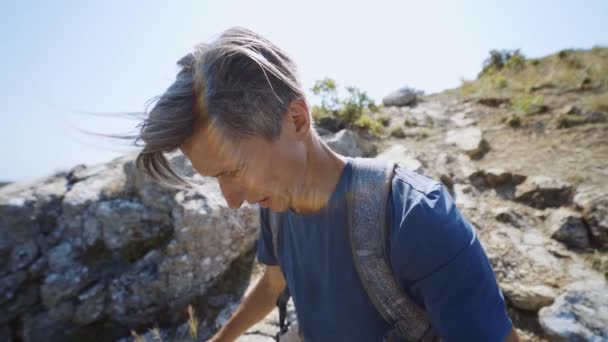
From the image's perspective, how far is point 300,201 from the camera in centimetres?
122

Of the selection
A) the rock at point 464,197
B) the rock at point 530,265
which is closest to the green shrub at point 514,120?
the rock at point 464,197

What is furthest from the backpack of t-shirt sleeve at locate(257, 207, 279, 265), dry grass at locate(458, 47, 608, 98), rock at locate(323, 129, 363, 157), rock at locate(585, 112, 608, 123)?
dry grass at locate(458, 47, 608, 98)

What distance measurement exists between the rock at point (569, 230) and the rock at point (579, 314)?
672 millimetres

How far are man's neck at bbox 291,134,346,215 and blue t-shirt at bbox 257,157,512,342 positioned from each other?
4cm

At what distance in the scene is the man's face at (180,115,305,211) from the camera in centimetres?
104

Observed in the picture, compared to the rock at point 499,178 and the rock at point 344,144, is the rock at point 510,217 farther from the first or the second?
the rock at point 344,144

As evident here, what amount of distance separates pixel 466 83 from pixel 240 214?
10.0 meters

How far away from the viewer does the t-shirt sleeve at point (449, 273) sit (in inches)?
32.7

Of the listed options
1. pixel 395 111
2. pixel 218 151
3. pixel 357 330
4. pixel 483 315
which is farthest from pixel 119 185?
pixel 395 111

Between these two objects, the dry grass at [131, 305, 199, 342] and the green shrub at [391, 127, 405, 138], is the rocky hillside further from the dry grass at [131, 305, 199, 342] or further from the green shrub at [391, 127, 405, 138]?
the green shrub at [391, 127, 405, 138]

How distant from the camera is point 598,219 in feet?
10.0

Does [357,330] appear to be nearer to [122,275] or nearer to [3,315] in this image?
[122,275]

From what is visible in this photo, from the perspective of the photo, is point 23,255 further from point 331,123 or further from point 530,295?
point 530,295

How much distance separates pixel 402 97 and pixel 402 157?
4607 mm
